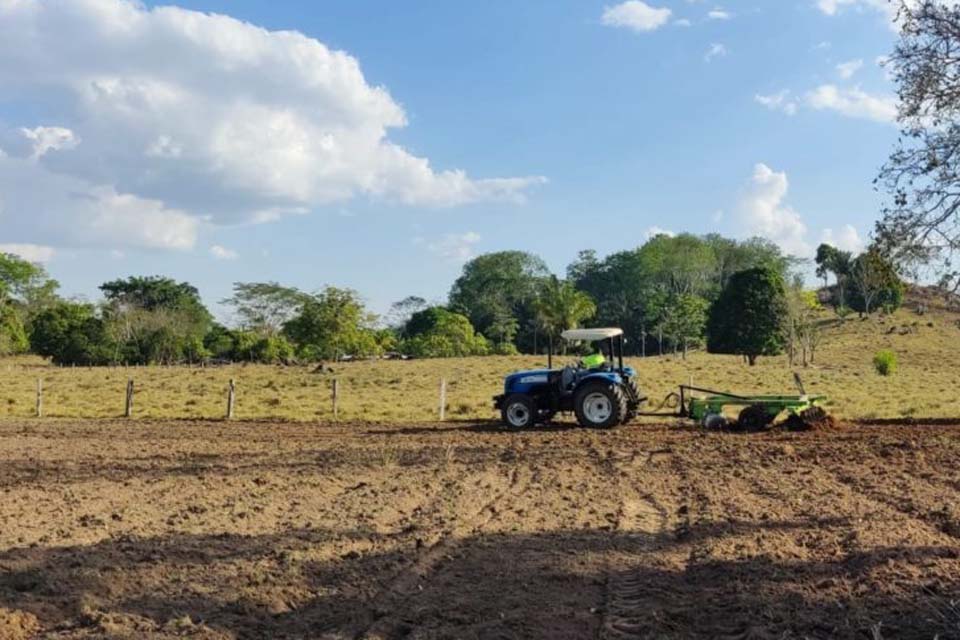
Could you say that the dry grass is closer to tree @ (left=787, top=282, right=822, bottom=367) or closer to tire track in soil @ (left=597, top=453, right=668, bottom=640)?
tree @ (left=787, top=282, right=822, bottom=367)

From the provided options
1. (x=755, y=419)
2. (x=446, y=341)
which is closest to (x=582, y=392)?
(x=755, y=419)

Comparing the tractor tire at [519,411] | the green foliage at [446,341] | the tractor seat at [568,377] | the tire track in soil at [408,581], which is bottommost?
the tire track in soil at [408,581]

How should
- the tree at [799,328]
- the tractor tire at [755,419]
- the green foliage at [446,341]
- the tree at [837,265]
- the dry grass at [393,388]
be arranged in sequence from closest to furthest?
the tractor tire at [755,419] < the dry grass at [393,388] < the tree at [799,328] < the green foliage at [446,341] < the tree at [837,265]

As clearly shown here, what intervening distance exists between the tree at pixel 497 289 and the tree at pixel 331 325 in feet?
101

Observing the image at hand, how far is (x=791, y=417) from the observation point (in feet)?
53.6

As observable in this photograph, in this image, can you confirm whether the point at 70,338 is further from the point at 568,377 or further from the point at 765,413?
the point at 765,413

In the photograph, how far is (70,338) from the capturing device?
55719 mm

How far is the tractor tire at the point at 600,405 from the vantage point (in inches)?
661

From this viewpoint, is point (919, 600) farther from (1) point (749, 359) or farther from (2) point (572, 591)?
(1) point (749, 359)

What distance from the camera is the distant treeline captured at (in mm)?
52344

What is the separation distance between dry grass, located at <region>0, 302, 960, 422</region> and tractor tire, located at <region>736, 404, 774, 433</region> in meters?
5.46

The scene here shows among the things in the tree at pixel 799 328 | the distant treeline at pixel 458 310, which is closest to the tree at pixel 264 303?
the distant treeline at pixel 458 310

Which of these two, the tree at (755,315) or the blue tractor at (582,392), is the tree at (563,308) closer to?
the tree at (755,315)

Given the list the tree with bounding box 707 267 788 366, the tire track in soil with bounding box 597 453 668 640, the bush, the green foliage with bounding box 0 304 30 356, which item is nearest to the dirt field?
the tire track in soil with bounding box 597 453 668 640
